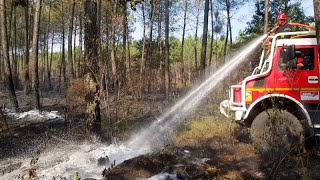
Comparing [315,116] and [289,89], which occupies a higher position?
[289,89]

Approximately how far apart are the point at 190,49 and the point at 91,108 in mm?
79322

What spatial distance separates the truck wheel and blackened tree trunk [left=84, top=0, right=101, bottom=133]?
3994 mm

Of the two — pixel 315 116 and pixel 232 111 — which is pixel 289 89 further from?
pixel 232 111

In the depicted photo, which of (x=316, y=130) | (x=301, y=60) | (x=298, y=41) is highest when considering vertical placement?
(x=298, y=41)

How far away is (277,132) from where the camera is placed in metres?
6.34

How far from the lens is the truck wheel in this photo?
601cm

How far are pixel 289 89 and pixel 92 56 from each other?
187 inches

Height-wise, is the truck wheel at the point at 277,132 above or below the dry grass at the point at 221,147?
above

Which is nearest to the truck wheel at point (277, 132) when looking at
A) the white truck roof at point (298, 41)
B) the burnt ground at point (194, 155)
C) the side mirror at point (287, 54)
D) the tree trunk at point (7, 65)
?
the burnt ground at point (194, 155)

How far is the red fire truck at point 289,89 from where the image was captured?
23.0 ft

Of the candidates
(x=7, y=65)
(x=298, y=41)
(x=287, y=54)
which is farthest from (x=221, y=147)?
(x=7, y=65)

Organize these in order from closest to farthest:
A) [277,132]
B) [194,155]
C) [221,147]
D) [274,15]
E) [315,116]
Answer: [277,132], [315,116], [194,155], [221,147], [274,15]

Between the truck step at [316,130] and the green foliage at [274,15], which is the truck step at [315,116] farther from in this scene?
the green foliage at [274,15]

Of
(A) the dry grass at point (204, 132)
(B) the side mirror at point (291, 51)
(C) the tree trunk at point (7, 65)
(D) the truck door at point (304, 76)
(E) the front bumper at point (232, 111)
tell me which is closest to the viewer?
(B) the side mirror at point (291, 51)
